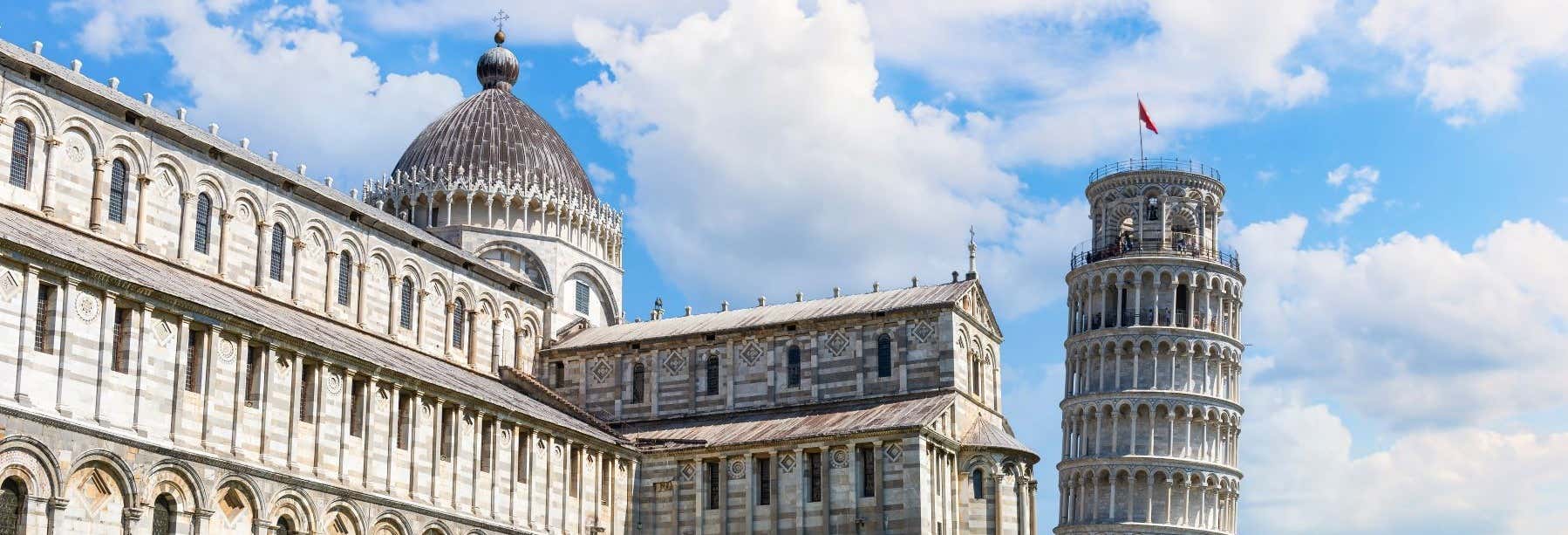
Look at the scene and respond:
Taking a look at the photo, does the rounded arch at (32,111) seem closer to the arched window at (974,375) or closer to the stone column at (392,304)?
the stone column at (392,304)

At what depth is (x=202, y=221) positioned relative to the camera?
56.8m

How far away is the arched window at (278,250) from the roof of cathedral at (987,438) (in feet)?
78.6

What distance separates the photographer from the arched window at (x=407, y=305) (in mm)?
65750

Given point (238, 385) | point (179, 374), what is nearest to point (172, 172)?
point (238, 385)

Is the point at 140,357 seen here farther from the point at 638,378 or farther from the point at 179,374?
the point at 638,378

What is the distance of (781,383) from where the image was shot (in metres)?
69.5

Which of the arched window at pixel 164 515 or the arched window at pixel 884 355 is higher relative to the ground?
the arched window at pixel 884 355

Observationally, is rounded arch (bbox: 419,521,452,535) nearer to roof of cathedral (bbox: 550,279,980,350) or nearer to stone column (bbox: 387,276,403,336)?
stone column (bbox: 387,276,403,336)

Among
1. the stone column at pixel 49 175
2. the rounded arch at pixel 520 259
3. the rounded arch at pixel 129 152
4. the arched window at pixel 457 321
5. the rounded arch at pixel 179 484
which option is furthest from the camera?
the rounded arch at pixel 520 259

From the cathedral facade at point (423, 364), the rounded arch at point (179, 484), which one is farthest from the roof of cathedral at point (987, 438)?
the rounded arch at point (179, 484)

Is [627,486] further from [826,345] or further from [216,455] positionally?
[216,455]

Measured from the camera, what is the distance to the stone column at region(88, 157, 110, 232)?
52.1 metres

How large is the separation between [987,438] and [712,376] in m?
11.1

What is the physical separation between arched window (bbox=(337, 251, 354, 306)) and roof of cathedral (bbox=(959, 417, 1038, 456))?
71.6 feet
